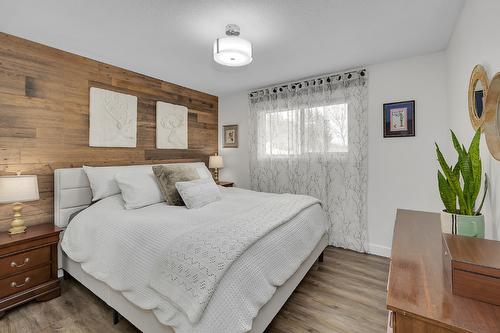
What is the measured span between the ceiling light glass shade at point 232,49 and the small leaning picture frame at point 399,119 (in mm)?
1979

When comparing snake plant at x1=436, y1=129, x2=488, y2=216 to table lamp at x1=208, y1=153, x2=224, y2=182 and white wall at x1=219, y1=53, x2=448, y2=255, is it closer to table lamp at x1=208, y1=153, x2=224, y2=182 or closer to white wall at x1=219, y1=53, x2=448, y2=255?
white wall at x1=219, y1=53, x2=448, y2=255

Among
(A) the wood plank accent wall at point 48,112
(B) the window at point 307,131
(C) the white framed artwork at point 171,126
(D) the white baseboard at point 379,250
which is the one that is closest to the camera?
(A) the wood plank accent wall at point 48,112

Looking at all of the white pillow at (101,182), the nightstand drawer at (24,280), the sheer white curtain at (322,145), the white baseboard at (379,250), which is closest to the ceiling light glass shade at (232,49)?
the sheer white curtain at (322,145)

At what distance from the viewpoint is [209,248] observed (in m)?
1.42

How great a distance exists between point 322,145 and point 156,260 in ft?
8.92

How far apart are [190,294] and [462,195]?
156 centimetres

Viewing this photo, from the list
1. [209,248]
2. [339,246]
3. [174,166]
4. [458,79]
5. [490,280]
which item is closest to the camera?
[490,280]

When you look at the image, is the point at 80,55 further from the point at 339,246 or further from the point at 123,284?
the point at 339,246

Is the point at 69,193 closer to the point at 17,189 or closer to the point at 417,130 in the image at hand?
the point at 17,189

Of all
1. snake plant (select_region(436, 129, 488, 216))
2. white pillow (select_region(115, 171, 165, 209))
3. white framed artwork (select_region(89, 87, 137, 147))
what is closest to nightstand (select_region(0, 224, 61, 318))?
white pillow (select_region(115, 171, 165, 209))

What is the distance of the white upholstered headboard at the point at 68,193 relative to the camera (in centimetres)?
248

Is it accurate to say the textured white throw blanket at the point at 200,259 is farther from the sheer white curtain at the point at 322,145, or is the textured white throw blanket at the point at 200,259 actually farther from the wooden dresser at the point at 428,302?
the sheer white curtain at the point at 322,145

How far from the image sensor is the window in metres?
3.35

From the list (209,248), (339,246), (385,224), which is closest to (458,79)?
(385,224)
